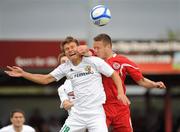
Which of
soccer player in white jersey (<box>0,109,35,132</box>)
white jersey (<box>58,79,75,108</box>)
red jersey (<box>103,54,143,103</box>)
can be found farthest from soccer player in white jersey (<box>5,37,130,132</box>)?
soccer player in white jersey (<box>0,109,35,132</box>)

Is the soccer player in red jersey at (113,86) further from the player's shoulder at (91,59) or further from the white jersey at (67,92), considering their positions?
the white jersey at (67,92)

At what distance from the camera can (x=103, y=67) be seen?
Answer: 35.6 feet

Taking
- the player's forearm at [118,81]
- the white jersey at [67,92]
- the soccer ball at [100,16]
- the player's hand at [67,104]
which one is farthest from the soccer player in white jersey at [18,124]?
the player's forearm at [118,81]

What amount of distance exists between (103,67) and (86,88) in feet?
1.35

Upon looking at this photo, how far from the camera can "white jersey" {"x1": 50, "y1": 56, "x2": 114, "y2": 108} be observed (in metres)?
10.9

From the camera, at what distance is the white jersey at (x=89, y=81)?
10.9 meters

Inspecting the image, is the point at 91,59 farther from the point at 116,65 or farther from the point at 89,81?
the point at 116,65

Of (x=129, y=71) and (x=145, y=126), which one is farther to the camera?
(x=145, y=126)

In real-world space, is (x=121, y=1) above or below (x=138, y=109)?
above

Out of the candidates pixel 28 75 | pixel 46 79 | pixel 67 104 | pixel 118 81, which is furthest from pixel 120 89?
pixel 28 75

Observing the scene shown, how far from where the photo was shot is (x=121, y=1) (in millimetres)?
28281

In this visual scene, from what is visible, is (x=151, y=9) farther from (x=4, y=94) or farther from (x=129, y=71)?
(x=129, y=71)

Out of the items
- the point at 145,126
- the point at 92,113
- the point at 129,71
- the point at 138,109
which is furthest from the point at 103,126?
the point at 138,109

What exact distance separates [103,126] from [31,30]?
17202 millimetres
